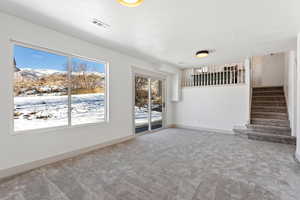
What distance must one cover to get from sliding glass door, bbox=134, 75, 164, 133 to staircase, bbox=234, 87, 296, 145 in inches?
112

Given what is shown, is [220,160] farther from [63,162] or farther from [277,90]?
[277,90]

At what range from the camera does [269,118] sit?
510cm

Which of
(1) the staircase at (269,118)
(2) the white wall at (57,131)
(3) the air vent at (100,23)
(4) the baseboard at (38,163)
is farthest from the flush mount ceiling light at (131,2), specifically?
(1) the staircase at (269,118)

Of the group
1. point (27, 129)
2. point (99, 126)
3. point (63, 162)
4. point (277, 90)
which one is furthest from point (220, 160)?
point (277, 90)

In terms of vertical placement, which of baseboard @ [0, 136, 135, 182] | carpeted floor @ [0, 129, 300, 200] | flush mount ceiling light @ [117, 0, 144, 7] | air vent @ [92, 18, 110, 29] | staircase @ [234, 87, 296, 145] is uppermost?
air vent @ [92, 18, 110, 29]

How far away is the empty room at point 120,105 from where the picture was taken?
2088mm

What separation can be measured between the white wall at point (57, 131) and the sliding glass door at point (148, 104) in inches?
20.9

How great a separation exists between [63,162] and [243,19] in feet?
13.7

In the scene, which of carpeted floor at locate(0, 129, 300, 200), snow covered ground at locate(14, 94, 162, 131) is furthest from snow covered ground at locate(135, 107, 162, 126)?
carpeted floor at locate(0, 129, 300, 200)

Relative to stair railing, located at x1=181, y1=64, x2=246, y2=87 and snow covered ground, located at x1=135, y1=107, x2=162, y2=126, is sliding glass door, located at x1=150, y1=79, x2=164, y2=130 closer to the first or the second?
snow covered ground, located at x1=135, y1=107, x2=162, y2=126

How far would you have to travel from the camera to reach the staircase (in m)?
4.40

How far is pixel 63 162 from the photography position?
289 centimetres

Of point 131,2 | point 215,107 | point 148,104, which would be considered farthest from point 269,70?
point 131,2

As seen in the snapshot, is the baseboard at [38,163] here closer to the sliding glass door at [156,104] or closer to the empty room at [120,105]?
the empty room at [120,105]
